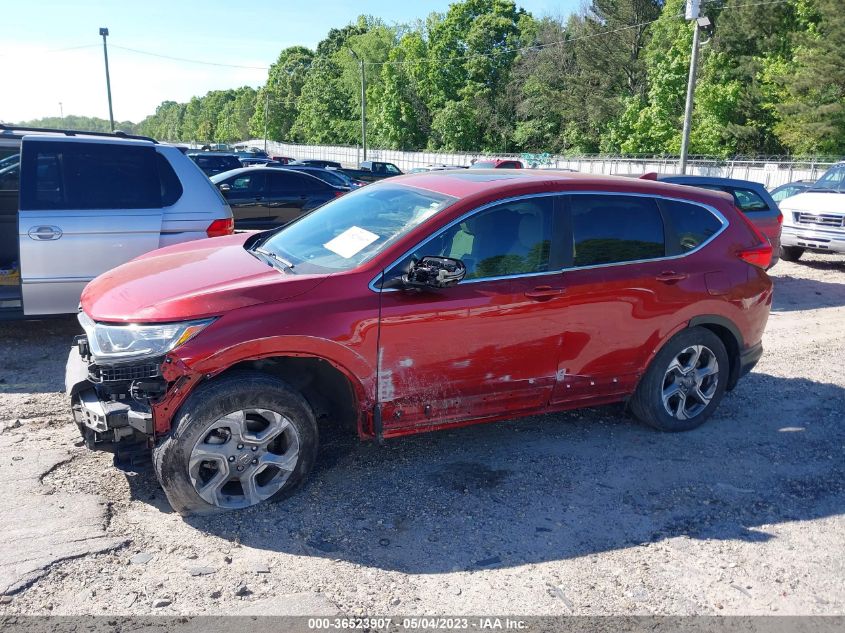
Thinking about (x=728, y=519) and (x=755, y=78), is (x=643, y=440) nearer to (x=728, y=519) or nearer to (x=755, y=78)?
(x=728, y=519)

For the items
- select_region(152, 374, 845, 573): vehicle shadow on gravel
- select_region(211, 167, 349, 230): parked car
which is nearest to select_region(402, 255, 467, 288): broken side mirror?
select_region(152, 374, 845, 573): vehicle shadow on gravel

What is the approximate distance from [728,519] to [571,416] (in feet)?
5.10

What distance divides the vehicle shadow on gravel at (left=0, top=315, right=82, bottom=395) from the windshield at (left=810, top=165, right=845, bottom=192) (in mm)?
12764

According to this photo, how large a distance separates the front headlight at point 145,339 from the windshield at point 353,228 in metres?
0.79

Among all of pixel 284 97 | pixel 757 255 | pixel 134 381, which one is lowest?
pixel 134 381

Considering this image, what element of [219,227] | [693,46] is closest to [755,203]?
[219,227]

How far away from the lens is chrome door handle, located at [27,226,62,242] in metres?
5.92

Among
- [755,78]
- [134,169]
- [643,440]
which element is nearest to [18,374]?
[134,169]

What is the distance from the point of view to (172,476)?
3.56m

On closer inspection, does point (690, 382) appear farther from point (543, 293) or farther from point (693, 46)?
point (693, 46)

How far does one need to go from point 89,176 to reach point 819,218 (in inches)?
455

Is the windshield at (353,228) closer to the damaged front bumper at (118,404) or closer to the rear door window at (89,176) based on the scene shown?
the damaged front bumper at (118,404)

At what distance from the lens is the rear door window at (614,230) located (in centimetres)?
454

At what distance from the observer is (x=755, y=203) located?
10805mm
